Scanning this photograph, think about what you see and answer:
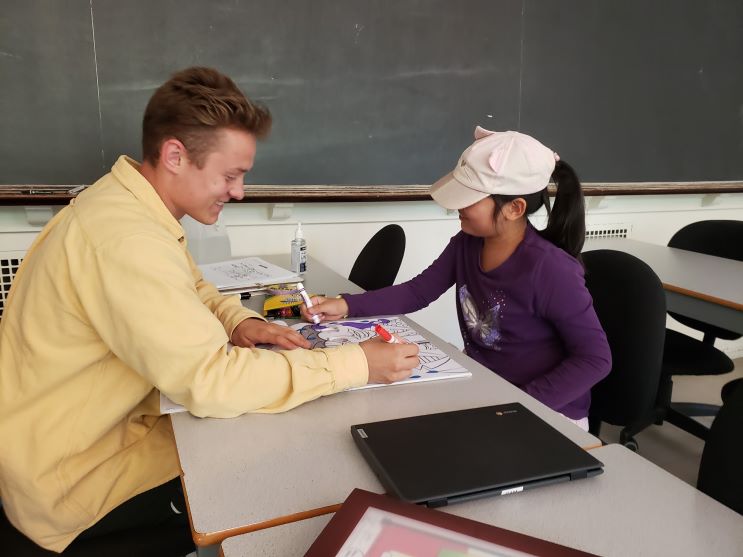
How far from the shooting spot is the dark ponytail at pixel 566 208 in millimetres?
1335

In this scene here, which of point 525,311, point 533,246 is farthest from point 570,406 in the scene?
point 533,246

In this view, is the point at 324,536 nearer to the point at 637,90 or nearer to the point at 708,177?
the point at 637,90

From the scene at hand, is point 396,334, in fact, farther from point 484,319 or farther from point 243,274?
point 243,274

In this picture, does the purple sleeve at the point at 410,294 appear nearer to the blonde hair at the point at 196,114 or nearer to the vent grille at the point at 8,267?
the blonde hair at the point at 196,114

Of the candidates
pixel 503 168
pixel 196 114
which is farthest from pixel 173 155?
pixel 503 168

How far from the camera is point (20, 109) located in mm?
1768

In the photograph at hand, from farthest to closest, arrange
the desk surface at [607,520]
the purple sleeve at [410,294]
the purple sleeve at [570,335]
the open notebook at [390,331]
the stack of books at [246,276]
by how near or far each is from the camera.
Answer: the stack of books at [246,276], the purple sleeve at [410,294], the purple sleeve at [570,335], the open notebook at [390,331], the desk surface at [607,520]

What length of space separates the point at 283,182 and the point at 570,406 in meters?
1.36

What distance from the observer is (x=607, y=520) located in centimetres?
64

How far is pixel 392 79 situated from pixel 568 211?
1.18 meters

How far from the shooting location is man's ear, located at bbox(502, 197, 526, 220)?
133 centimetres

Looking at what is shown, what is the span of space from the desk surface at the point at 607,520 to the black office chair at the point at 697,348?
124 cm

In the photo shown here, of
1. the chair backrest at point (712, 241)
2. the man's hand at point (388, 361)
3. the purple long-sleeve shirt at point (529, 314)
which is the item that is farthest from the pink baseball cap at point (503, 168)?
the chair backrest at point (712, 241)

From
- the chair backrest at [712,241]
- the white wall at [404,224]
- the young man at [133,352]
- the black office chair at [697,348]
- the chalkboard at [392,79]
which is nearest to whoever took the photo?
the young man at [133,352]
